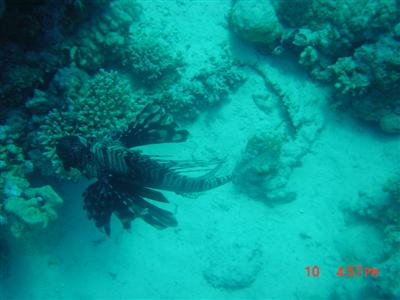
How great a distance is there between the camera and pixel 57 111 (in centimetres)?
429

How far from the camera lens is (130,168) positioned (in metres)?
3.57

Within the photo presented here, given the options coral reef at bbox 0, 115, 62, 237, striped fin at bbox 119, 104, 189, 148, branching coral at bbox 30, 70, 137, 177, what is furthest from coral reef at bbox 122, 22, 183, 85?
coral reef at bbox 0, 115, 62, 237

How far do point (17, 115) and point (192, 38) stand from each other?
10.2 feet

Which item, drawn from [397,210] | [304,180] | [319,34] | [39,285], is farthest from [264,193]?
[39,285]

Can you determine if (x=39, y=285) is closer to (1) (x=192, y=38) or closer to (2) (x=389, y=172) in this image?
(1) (x=192, y=38)

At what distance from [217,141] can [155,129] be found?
219 cm

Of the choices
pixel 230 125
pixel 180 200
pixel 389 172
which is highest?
pixel 230 125

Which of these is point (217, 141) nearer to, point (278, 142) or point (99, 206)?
point (278, 142)

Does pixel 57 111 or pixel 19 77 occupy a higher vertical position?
pixel 19 77

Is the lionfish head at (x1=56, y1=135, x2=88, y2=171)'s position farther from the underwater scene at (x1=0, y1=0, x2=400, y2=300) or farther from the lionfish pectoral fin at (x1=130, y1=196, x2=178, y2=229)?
the lionfish pectoral fin at (x1=130, y1=196, x2=178, y2=229)

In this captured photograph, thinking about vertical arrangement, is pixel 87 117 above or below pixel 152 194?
above

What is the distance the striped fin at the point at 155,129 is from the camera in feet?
11.9

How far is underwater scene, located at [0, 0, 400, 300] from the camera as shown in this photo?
4.38 metres
